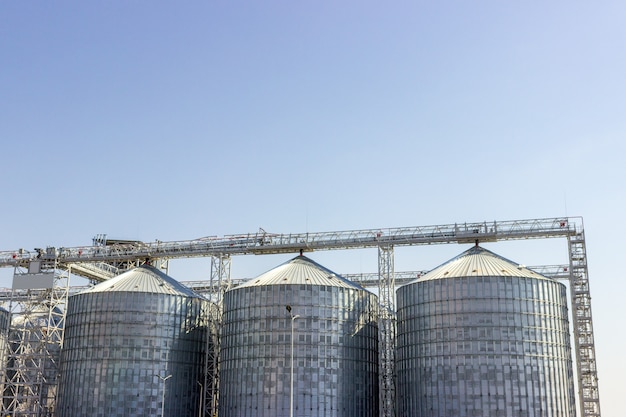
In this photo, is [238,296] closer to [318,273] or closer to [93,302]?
[318,273]

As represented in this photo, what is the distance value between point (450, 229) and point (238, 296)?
3260cm

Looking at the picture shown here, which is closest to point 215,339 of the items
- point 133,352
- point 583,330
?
point 133,352

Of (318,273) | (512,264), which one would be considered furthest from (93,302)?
(512,264)

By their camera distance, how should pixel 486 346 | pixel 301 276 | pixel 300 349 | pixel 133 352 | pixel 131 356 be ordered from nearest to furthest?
pixel 486 346 → pixel 300 349 → pixel 301 276 → pixel 131 356 → pixel 133 352

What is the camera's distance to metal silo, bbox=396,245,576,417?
9031 centimetres

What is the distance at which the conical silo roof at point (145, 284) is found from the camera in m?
110

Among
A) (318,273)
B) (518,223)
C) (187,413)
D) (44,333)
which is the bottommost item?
(187,413)

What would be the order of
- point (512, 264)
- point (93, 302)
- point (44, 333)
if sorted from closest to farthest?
point (512, 264), point (93, 302), point (44, 333)

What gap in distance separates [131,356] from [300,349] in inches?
1032

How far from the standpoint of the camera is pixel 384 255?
4277 inches

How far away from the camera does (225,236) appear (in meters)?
114

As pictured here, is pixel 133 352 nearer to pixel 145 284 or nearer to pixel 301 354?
pixel 145 284

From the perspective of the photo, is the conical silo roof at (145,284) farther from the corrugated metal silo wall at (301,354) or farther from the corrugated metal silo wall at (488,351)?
the corrugated metal silo wall at (488,351)

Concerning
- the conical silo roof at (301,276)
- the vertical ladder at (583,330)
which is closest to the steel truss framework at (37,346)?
the conical silo roof at (301,276)
